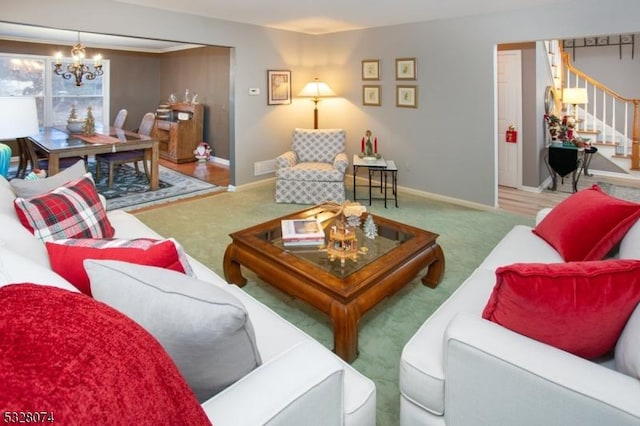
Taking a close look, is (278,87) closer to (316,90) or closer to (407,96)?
(316,90)

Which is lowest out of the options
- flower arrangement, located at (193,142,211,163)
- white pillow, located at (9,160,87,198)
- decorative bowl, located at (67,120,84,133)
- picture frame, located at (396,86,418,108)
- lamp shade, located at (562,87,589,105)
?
white pillow, located at (9,160,87,198)

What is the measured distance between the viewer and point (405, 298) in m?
2.64

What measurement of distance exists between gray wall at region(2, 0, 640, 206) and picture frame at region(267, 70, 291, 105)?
0.31 ft

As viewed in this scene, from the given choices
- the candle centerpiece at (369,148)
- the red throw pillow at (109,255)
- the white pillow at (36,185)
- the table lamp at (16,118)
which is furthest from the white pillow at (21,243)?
the candle centerpiece at (369,148)

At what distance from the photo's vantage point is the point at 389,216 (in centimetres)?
446

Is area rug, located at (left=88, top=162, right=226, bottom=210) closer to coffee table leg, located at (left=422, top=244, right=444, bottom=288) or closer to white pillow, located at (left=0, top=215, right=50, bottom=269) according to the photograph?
white pillow, located at (left=0, top=215, right=50, bottom=269)

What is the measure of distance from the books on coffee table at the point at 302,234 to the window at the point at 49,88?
295 inches

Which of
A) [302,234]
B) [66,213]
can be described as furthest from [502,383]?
[66,213]

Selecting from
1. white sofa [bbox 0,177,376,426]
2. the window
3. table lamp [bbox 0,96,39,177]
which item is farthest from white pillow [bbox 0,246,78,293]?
the window

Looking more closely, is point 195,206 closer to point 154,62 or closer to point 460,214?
point 460,214

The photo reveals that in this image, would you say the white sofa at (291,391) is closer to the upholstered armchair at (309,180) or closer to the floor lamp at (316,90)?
the upholstered armchair at (309,180)

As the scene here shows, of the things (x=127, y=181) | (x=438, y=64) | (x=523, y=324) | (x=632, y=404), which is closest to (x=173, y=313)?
(x=523, y=324)

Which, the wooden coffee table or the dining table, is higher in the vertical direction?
the dining table

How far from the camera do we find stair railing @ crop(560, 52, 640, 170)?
6.32 meters
